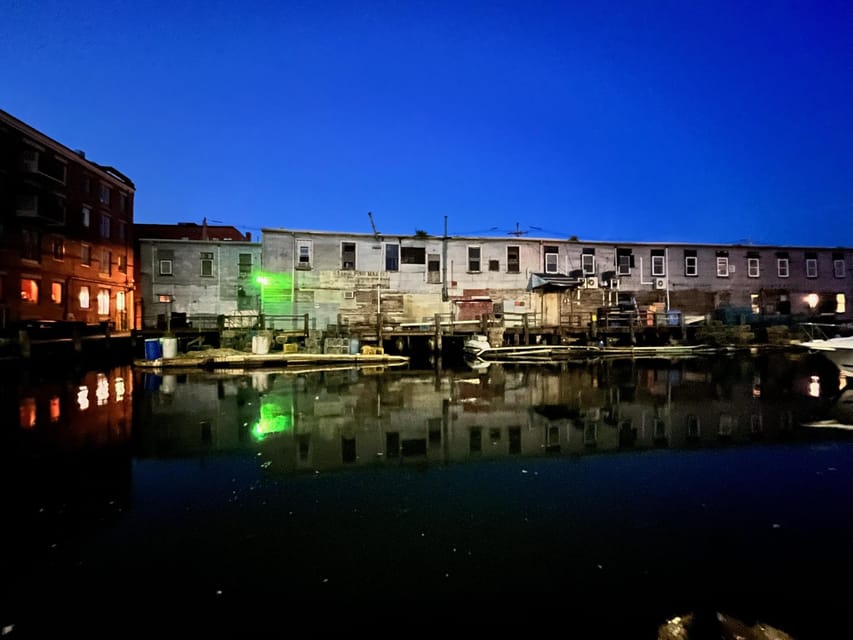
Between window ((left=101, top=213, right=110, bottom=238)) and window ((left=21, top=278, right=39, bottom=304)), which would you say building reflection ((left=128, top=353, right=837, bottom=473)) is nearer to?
window ((left=21, top=278, right=39, bottom=304))

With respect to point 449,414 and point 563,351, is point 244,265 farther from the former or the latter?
point 449,414

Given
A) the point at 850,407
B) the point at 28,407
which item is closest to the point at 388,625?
the point at 28,407

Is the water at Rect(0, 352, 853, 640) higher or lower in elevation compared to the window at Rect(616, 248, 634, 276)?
lower

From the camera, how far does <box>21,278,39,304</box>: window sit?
27.7 meters

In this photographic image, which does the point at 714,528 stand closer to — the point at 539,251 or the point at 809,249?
the point at 539,251

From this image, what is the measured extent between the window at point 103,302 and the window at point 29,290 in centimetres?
551

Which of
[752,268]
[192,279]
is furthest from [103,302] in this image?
[752,268]

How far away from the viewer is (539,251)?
32469mm

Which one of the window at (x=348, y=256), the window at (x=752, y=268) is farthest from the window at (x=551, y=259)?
the window at (x=752, y=268)

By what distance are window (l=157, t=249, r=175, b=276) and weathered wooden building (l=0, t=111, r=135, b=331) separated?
226 inches

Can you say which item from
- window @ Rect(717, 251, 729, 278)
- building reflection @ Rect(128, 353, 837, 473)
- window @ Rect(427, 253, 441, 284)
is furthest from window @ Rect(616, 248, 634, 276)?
building reflection @ Rect(128, 353, 837, 473)

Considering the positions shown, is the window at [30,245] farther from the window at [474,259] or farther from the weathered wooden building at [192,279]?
the window at [474,259]

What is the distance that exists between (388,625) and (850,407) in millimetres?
14544

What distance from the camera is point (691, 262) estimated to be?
34812 millimetres
